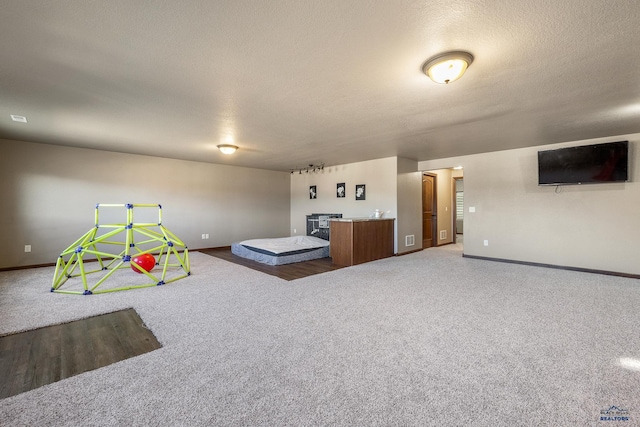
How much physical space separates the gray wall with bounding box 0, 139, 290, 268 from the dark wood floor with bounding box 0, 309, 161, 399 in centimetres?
381

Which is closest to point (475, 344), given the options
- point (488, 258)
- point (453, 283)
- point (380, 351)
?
point (380, 351)

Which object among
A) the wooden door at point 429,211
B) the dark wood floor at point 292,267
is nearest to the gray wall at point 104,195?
the dark wood floor at point 292,267

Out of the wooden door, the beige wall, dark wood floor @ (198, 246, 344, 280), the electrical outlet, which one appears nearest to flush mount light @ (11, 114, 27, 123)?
dark wood floor @ (198, 246, 344, 280)

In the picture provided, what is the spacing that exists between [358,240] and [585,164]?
4.09 metres

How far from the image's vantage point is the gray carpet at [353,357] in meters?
1.45

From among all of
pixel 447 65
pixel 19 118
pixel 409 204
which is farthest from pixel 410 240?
pixel 19 118

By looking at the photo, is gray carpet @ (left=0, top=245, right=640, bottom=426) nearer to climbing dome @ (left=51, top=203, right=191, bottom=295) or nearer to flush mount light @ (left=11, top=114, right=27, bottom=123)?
climbing dome @ (left=51, top=203, right=191, bottom=295)

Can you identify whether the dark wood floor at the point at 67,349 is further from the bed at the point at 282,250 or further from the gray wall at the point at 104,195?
the gray wall at the point at 104,195

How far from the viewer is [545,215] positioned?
5074mm

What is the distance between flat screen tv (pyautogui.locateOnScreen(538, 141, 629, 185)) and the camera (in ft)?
13.9

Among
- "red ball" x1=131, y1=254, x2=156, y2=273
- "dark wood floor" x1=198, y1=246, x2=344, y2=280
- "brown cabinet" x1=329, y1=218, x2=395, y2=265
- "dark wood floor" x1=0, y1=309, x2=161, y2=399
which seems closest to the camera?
"dark wood floor" x1=0, y1=309, x2=161, y2=399

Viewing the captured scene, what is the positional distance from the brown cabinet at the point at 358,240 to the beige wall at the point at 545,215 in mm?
1979

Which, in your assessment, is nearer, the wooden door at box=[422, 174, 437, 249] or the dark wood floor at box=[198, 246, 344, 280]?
the dark wood floor at box=[198, 246, 344, 280]

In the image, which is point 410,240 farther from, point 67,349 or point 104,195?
point 104,195
